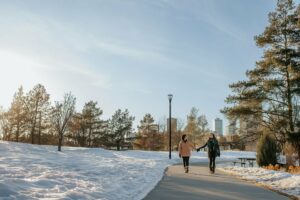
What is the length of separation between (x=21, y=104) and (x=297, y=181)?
184 ft

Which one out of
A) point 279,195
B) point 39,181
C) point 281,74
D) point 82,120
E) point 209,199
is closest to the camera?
point 209,199

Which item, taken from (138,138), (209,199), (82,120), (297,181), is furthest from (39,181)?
(138,138)

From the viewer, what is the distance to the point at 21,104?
2441 inches

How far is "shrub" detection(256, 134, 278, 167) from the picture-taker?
2143cm

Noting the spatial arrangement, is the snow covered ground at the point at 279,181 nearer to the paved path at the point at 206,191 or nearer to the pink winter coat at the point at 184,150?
the paved path at the point at 206,191

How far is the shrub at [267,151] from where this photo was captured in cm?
2143

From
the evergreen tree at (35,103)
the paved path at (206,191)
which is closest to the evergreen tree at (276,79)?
the paved path at (206,191)

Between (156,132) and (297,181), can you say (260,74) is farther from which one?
(156,132)

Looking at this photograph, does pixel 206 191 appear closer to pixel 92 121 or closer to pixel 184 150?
pixel 184 150

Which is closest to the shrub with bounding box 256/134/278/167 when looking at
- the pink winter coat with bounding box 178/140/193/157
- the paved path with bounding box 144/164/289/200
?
the pink winter coat with bounding box 178/140/193/157

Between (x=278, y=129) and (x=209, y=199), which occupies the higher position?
(x=278, y=129)

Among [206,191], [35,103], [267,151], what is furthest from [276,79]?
[35,103]

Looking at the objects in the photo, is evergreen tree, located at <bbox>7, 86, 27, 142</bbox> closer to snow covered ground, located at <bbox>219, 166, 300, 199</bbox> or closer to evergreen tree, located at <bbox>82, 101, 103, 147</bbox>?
evergreen tree, located at <bbox>82, 101, 103, 147</bbox>

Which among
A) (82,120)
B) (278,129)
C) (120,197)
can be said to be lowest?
(120,197)
